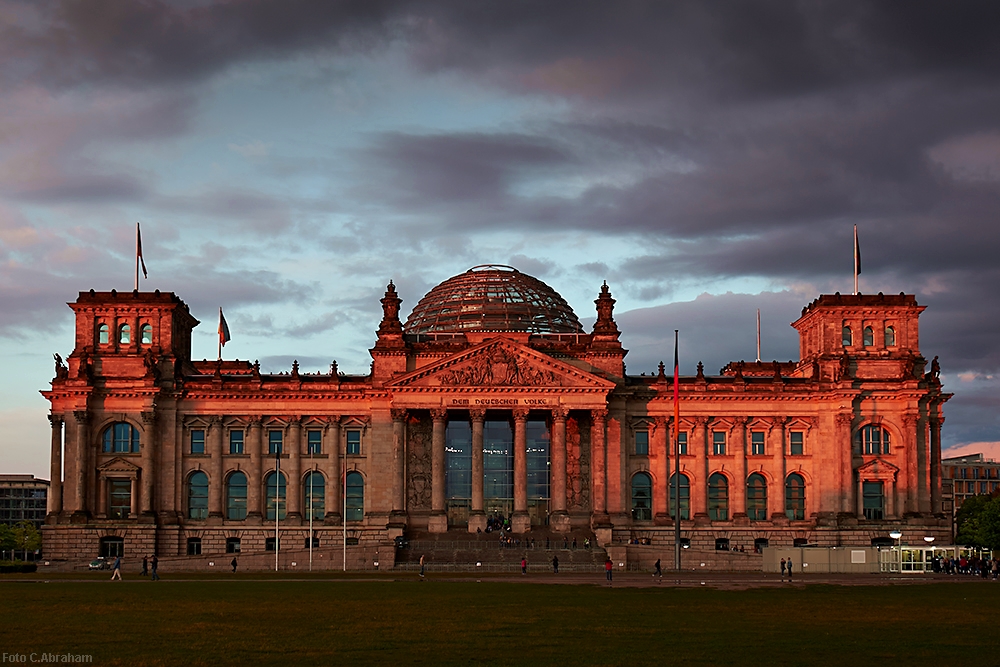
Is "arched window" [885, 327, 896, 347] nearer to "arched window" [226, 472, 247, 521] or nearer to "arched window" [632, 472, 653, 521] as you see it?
"arched window" [632, 472, 653, 521]

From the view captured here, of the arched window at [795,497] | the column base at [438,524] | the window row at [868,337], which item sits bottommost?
the column base at [438,524]

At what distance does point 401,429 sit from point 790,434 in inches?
1473

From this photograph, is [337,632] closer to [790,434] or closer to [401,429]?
[401,429]

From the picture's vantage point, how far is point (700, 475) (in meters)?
124

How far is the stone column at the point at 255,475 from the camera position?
122000 mm

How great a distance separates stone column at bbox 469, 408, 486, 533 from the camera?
385ft

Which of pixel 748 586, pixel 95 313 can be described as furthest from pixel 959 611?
pixel 95 313

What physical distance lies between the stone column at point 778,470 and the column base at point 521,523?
2438cm

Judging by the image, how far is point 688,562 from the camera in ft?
336

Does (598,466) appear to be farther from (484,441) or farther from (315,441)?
(315,441)

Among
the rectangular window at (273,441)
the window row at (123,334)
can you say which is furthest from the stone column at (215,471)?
the window row at (123,334)

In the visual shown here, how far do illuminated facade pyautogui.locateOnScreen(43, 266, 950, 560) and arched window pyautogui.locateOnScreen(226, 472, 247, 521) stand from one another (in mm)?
189

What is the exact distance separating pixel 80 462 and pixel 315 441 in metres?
21.4

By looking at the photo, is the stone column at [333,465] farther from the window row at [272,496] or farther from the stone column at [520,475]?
the stone column at [520,475]
